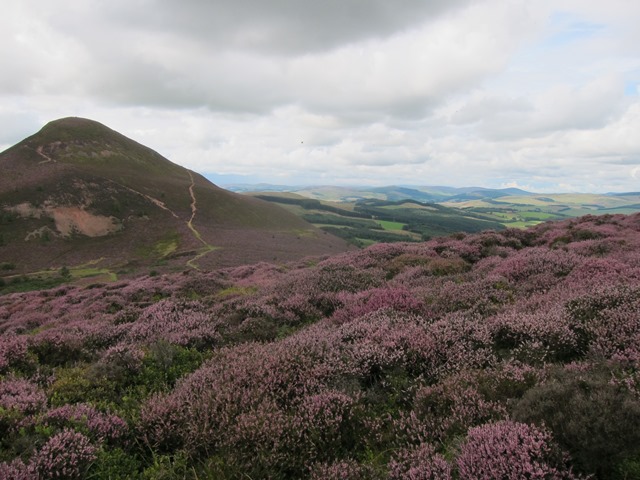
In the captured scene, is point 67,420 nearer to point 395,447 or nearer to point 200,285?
point 395,447

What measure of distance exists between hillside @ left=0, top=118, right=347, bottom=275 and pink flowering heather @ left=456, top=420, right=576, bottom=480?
53.3 metres

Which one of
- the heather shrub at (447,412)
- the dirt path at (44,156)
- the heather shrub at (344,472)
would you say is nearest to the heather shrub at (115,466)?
the heather shrub at (344,472)

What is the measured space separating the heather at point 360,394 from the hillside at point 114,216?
4823 cm

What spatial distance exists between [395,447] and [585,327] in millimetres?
4127

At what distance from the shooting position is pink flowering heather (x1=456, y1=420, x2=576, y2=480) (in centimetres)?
341

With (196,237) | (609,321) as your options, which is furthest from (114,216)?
(609,321)

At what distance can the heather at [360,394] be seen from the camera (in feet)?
12.7

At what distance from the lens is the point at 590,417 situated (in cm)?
381

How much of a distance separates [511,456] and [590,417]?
1.03 meters

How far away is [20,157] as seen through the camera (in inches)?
3703

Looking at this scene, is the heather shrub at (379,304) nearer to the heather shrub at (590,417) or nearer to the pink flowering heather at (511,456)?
the heather shrub at (590,417)

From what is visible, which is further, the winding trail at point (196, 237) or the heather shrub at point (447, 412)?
the winding trail at point (196, 237)

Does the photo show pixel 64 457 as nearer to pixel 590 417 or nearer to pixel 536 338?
pixel 590 417

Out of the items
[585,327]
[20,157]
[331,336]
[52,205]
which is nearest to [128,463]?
[331,336]
